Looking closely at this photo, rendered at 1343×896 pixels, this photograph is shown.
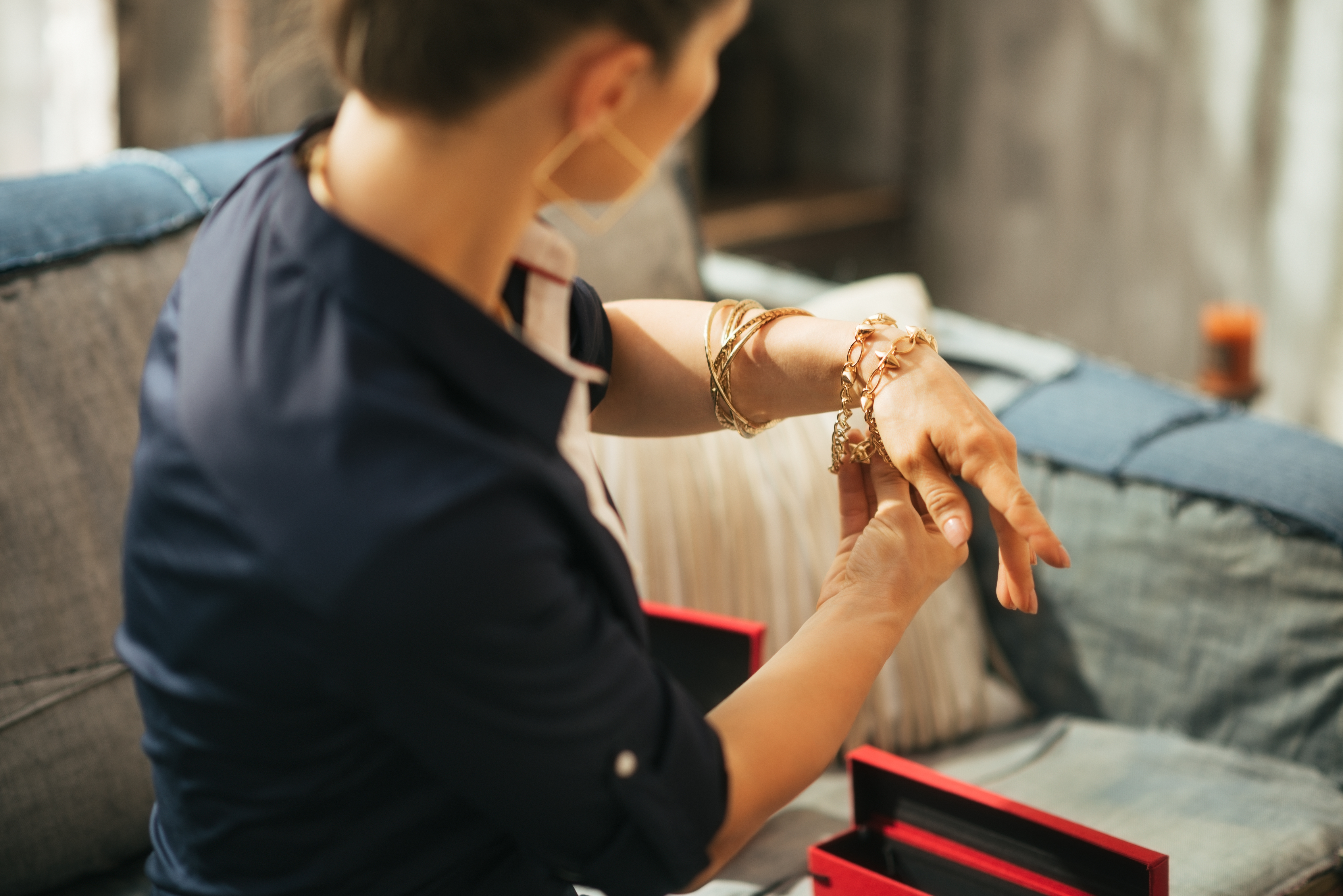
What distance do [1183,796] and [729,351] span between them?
2.19 ft

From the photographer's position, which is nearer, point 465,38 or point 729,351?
point 465,38

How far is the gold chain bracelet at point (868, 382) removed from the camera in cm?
81

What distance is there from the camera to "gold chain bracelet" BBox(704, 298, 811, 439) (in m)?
0.86

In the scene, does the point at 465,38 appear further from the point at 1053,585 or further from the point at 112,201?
the point at 1053,585

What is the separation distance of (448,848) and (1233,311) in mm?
1673

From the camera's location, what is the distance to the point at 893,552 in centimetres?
74

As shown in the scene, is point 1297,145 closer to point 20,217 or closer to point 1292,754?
point 1292,754

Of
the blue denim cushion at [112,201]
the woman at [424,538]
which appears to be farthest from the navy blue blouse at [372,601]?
the blue denim cushion at [112,201]

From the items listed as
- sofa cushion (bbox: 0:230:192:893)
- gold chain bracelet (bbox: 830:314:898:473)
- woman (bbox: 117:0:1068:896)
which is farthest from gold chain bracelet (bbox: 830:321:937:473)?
sofa cushion (bbox: 0:230:192:893)

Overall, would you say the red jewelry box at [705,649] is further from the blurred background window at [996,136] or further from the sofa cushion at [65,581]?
the blurred background window at [996,136]

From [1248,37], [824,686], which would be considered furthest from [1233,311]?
[824,686]

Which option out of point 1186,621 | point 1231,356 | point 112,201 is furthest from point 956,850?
point 1231,356

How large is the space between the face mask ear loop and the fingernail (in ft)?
0.91

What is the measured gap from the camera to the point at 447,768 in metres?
0.54
